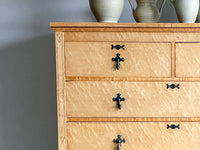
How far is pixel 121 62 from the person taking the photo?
1032 mm

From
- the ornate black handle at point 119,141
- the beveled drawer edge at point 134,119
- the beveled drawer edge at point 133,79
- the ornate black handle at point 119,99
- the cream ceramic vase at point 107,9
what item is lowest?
the ornate black handle at point 119,141

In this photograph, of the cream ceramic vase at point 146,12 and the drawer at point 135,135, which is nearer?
the drawer at point 135,135

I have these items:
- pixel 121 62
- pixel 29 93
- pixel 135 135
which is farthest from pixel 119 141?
pixel 29 93

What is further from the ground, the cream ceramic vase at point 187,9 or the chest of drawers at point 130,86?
the cream ceramic vase at point 187,9

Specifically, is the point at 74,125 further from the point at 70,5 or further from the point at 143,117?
the point at 70,5

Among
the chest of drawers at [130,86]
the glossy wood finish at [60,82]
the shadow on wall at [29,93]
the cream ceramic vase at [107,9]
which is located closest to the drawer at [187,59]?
the chest of drawers at [130,86]

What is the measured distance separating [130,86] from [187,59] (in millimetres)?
253

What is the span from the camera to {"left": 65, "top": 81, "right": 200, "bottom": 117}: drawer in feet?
3.39

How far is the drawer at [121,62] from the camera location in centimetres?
103

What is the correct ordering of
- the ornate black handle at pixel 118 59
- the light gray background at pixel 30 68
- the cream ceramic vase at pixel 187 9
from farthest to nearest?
the light gray background at pixel 30 68
the cream ceramic vase at pixel 187 9
the ornate black handle at pixel 118 59

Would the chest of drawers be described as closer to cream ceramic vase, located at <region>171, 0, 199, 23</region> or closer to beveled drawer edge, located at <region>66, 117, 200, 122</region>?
beveled drawer edge, located at <region>66, 117, 200, 122</region>

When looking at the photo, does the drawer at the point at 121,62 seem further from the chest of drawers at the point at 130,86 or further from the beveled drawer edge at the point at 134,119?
the beveled drawer edge at the point at 134,119

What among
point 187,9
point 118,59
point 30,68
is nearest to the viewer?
point 118,59

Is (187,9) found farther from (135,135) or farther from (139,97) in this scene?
(135,135)
